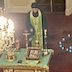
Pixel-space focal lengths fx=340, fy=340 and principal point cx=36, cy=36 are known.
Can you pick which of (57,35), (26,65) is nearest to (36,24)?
(26,65)

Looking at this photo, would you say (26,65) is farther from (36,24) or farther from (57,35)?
(57,35)

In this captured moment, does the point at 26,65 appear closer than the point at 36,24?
Yes

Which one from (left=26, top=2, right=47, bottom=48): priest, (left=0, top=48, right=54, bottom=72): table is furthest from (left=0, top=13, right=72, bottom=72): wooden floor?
(left=0, top=48, right=54, bottom=72): table

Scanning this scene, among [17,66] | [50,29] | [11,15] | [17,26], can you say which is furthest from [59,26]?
[17,66]

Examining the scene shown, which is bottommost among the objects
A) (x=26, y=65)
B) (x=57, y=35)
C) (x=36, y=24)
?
(x=26, y=65)

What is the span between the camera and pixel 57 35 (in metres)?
11.8

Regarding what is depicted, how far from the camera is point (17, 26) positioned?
12.6 metres

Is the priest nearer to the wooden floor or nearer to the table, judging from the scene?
the wooden floor

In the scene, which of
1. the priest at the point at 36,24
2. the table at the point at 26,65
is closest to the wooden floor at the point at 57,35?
the priest at the point at 36,24

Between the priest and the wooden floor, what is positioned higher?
the priest

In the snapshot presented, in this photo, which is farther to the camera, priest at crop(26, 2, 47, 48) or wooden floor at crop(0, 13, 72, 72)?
wooden floor at crop(0, 13, 72, 72)

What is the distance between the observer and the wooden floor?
9.84 meters

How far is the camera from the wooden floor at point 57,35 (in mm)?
9844

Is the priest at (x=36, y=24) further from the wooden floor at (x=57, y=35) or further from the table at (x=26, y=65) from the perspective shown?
the table at (x=26, y=65)
